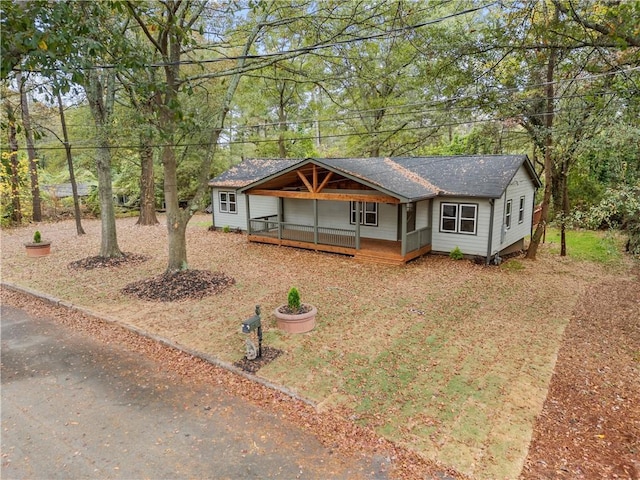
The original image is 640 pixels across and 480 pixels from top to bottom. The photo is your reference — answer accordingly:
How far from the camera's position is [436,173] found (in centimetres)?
1535

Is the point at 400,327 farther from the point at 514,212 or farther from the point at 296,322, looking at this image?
the point at 514,212

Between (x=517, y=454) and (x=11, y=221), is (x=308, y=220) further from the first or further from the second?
(x=11, y=221)

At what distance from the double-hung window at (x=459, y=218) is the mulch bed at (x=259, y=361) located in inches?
372

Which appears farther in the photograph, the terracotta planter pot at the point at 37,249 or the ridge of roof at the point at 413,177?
the ridge of roof at the point at 413,177

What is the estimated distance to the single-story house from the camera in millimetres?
13430

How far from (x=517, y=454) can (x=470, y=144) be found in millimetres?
16632

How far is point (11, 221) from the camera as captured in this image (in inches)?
822

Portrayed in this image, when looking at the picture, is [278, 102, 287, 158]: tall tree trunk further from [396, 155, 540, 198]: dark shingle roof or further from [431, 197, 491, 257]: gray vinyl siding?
[431, 197, 491, 257]: gray vinyl siding

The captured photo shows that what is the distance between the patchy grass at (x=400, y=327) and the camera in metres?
5.18

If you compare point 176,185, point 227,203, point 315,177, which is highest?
point 315,177

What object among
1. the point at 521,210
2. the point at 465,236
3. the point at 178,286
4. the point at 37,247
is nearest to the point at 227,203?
the point at 37,247

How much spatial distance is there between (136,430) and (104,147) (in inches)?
369

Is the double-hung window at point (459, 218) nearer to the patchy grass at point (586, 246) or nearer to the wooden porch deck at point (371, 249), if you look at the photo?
the wooden porch deck at point (371, 249)

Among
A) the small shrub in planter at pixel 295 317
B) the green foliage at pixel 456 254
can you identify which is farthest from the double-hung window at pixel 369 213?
the small shrub in planter at pixel 295 317
